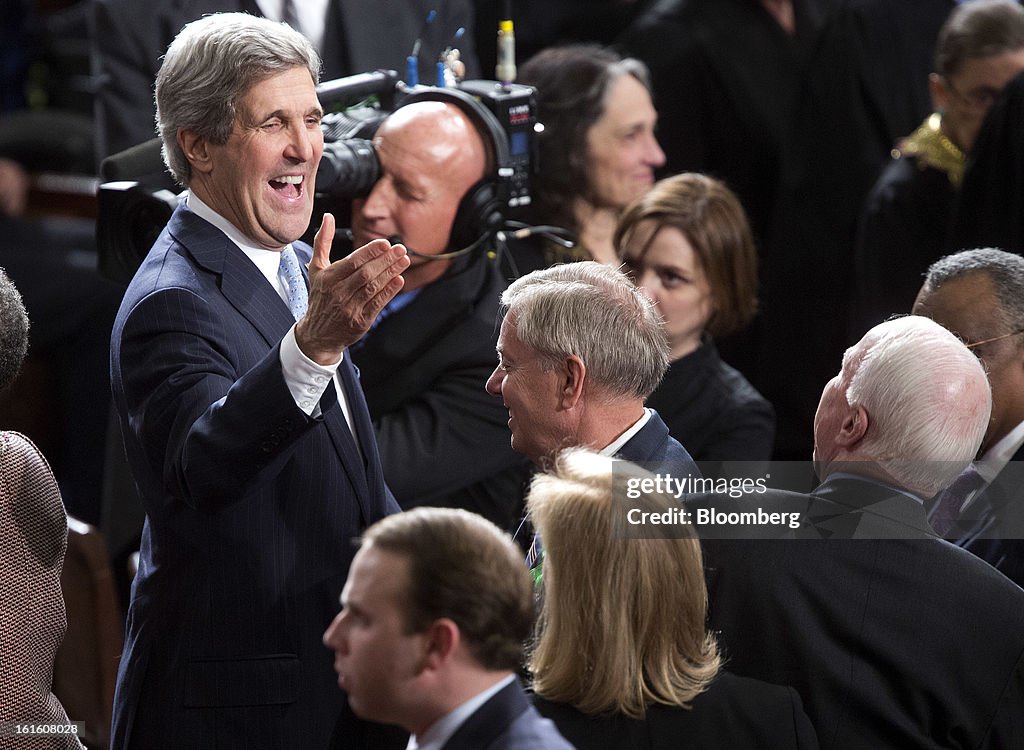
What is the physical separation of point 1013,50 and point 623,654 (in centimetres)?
259

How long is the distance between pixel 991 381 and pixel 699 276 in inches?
38.1

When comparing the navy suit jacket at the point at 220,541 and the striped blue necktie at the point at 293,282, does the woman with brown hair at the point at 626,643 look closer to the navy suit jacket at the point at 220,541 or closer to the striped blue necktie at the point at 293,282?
the navy suit jacket at the point at 220,541

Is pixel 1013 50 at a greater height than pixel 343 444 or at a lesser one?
greater

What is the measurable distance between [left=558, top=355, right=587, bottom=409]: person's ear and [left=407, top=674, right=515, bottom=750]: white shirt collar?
2.06ft

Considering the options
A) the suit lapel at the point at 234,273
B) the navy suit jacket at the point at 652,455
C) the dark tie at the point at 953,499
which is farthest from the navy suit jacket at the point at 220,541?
the dark tie at the point at 953,499

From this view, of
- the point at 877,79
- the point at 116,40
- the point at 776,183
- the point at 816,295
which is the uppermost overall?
the point at 116,40

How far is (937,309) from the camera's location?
248 cm

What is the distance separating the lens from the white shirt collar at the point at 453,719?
5.27 feet

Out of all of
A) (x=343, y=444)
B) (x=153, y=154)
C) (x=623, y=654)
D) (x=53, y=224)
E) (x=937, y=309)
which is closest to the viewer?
(x=623, y=654)

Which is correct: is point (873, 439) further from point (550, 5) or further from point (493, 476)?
point (550, 5)

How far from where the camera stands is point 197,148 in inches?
86.0

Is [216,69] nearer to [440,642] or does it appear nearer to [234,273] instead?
[234,273]

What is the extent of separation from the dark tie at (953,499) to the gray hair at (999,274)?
0.23m

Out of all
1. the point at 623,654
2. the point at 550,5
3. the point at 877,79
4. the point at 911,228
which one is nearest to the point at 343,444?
the point at 623,654
